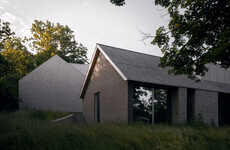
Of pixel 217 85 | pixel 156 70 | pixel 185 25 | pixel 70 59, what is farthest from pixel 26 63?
pixel 185 25

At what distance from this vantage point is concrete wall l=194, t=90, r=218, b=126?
17127 mm

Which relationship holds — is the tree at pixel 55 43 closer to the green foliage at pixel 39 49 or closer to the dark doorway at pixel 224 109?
the green foliage at pixel 39 49

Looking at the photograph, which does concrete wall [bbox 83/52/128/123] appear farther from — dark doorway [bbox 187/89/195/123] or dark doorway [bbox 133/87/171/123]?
dark doorway [bbox 187/89/195/123]

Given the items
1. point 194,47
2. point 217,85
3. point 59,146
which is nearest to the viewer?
point 59,146

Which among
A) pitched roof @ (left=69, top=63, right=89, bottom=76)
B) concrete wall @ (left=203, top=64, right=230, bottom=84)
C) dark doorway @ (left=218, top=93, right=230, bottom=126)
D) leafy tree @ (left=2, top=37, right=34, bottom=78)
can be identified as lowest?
dark doorway @ (left=218, top=93, right=230, bottom=126)

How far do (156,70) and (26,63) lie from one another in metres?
26.8

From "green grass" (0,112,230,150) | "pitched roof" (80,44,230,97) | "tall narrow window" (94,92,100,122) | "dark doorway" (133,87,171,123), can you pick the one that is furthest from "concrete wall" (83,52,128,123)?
"green grass" (0,112,230,150)

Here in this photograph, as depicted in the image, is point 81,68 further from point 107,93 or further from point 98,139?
point 98,139

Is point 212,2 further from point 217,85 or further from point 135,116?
point 217,85

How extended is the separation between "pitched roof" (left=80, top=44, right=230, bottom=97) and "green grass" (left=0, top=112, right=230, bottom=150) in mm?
4887

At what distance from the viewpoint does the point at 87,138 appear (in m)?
8.38

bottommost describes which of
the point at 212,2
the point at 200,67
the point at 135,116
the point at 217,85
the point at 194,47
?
the point at 135,116

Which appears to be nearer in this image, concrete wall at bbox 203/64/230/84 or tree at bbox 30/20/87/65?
concrete wall at bbox 203/64/230/84

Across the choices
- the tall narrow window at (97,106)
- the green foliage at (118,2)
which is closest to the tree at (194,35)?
the green foliage at (118,2)
